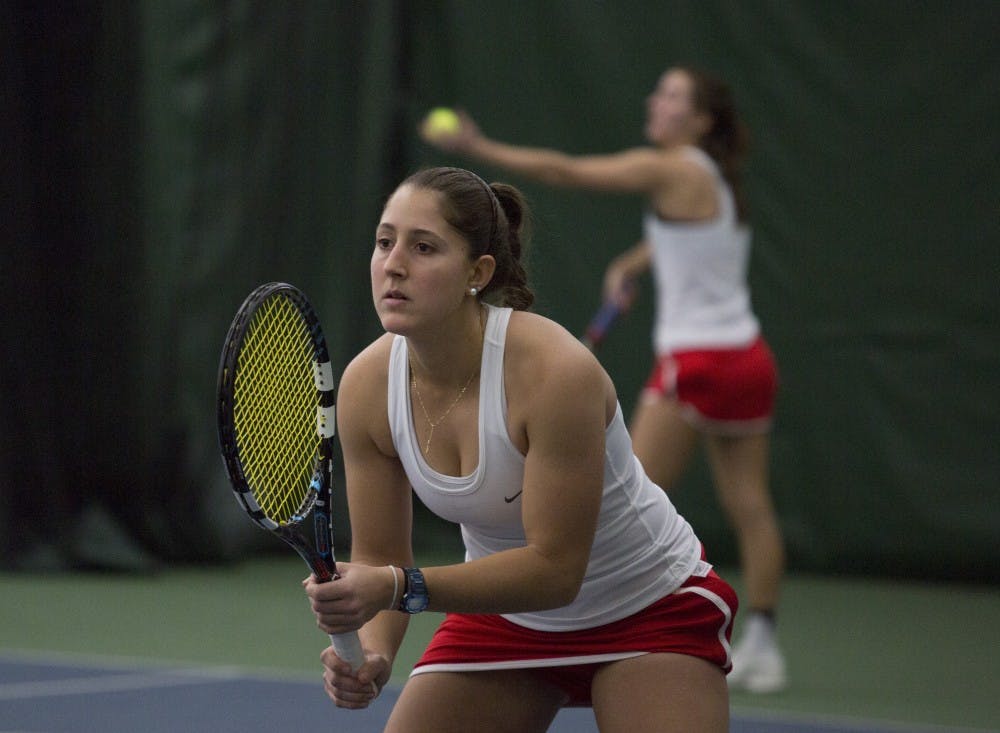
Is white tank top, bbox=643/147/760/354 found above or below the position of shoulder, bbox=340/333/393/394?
below

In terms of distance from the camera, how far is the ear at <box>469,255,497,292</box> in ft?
7.06

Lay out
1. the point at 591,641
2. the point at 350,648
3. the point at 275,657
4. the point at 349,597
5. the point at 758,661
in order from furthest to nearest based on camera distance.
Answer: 1. the point at 275,657
2. the point at 758,661
3. the point at 591,641
4. the point at 350,648
5. the point at 349,597

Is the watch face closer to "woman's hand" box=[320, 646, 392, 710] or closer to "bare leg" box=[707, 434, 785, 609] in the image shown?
"woman's hand" box=[320, 646, 392, 710]

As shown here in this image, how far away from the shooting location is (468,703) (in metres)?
2.30

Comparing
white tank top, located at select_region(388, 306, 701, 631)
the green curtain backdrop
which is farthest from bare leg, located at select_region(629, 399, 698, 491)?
white tank top, located at select_region(388, 306, 701, 631)

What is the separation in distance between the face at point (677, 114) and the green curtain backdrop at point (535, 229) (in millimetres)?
1599

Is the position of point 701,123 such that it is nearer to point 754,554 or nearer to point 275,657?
point 754,554

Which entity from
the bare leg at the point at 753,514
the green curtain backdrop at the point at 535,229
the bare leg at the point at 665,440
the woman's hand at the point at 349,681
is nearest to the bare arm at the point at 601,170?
the bare leg at the point at 665,440

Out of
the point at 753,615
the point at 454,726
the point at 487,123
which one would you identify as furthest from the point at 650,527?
the point at 487,123

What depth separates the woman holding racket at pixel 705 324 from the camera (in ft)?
13.6

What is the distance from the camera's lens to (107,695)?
3.97 m

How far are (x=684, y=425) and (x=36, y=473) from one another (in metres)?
2.82

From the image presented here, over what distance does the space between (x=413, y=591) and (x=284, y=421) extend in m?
0.33

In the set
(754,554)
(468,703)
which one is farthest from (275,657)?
(468,703)
